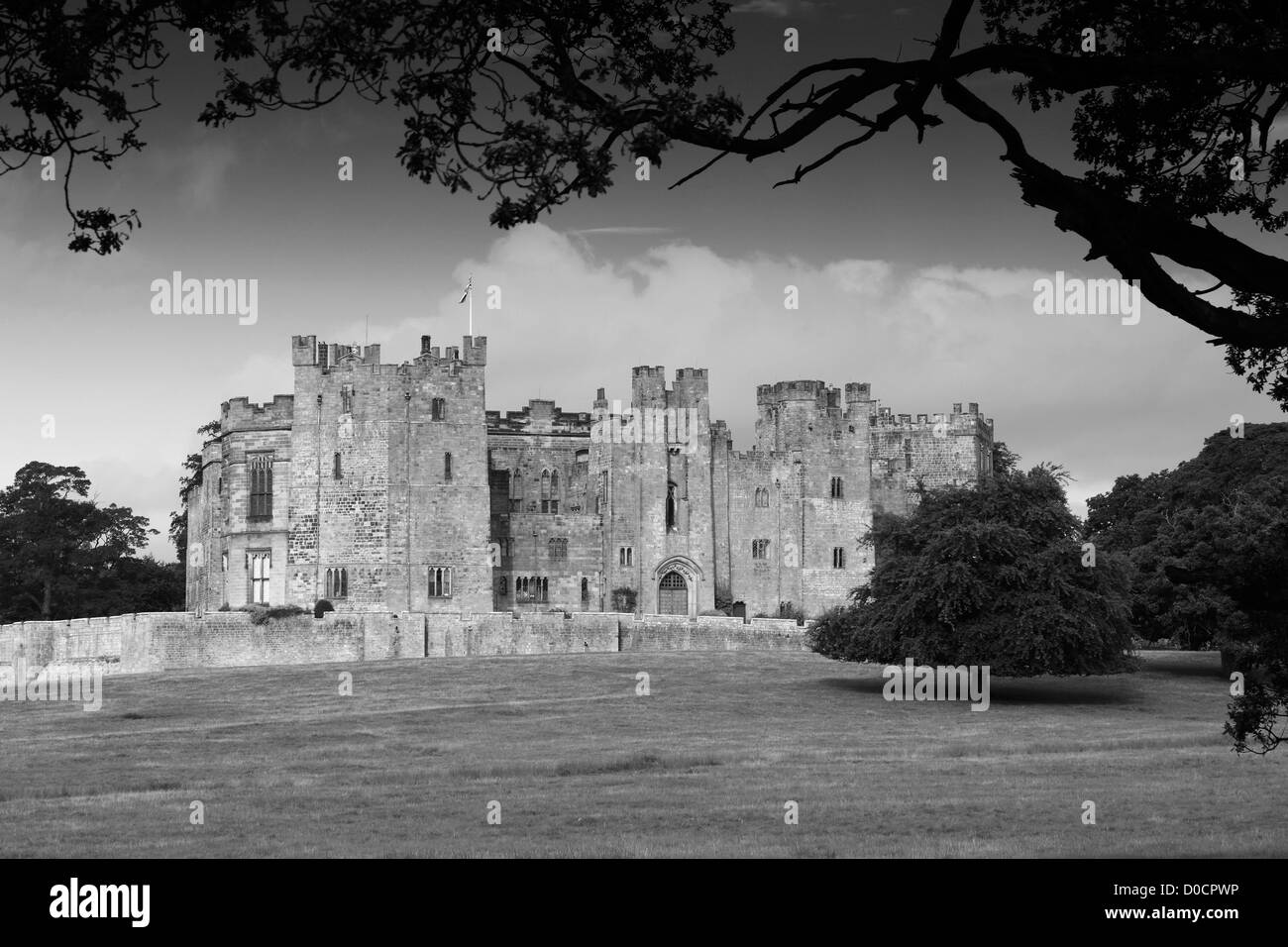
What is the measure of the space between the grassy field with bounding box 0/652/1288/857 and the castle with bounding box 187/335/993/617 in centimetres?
1290

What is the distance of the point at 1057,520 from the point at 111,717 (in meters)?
29.4

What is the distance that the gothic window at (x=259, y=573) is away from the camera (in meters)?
72.5

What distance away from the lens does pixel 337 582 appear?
70.9 metres

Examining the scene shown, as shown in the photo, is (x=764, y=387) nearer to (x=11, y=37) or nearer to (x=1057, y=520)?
(x=1057, y=520)

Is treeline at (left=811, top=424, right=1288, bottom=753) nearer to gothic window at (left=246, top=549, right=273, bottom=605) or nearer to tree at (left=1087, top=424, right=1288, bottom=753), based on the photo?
tree at (left=1087, top=424, right=1288, bottom=753)

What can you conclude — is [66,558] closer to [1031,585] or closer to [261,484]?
[261,484]

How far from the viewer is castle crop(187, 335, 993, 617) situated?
235 ft

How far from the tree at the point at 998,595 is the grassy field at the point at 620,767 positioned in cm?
168

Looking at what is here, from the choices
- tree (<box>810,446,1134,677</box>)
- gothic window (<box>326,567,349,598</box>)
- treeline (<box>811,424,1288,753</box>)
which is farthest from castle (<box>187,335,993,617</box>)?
tree (<box>810,446,1134,677</box>)

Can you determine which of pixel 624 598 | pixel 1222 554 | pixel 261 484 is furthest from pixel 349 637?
pixel 1222 554

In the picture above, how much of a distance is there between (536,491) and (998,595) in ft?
111

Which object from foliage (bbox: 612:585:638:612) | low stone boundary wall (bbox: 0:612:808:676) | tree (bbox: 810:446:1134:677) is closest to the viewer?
tree (bbox: 810:446:1134:677)

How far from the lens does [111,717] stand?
45.4 m

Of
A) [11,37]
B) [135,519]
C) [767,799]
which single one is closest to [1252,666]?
[767,799]
